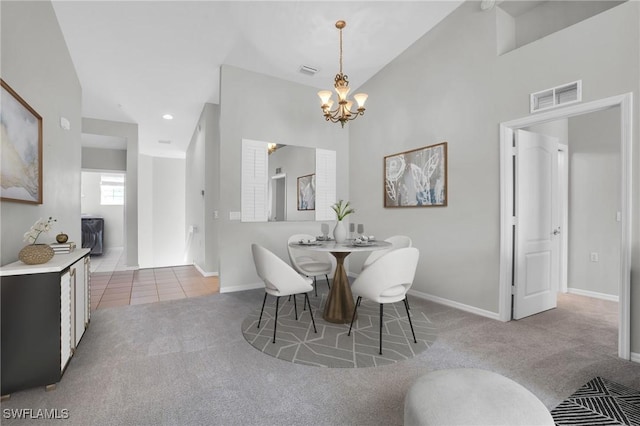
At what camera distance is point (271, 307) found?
3598 mm

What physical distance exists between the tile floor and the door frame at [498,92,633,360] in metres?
3.81

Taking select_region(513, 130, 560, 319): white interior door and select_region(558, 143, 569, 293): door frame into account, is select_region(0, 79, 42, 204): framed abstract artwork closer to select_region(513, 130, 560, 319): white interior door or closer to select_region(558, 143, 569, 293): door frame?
select_region(513, 130, 560, 319): white interior door

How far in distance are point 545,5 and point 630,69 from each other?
1.40 meters

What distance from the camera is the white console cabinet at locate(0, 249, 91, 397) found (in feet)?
5.82

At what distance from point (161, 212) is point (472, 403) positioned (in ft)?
29.1

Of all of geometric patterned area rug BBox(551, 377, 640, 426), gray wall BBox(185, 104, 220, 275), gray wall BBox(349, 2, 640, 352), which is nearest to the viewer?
geometric patterned area rug BBox(551, 377, 640, 426)

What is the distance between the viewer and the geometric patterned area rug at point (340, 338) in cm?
231

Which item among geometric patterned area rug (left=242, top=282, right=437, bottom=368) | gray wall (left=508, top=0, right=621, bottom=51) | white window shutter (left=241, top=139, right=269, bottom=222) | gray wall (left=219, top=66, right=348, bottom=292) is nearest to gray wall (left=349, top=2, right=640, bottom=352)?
gray wall (left=508, top=0, right=621, bottom=51)

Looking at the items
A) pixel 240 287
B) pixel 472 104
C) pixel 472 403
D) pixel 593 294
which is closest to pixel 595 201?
pixel 593 294

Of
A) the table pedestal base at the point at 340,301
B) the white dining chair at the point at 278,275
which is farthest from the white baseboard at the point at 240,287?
the white dining chair at the point at 278,275

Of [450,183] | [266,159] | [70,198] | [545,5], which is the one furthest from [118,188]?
[545,5]

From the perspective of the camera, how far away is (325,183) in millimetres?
5242

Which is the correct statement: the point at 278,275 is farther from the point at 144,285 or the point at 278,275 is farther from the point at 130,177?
the point at 130,177

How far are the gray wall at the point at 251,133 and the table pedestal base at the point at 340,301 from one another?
1820mm
